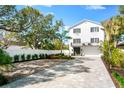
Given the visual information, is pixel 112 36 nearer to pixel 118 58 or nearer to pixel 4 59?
pixel 118 58

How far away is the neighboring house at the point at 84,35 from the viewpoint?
1200 inches

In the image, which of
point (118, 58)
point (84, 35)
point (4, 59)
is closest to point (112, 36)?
point (118, 58)

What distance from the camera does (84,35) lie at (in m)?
31.3

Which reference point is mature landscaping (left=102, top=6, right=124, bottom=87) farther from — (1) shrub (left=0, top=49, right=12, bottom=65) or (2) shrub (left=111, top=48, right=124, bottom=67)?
(1) shrub (left=0, top=49, right=12, bottom=65)

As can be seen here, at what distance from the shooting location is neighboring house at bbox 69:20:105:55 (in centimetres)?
3048

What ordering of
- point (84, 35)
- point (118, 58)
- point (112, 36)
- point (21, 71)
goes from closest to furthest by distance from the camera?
point (21, 71)
point (118, 58)
point (112, 36)
point (84, 35)

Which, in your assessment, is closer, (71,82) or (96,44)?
(71,82)

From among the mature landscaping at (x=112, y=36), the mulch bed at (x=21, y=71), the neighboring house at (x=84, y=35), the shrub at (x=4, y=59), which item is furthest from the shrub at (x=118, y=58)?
the neighboring house at (x=84, y=35)

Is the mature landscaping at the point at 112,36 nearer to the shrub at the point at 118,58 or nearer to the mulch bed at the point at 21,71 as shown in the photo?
the shrub at the point at 118,58

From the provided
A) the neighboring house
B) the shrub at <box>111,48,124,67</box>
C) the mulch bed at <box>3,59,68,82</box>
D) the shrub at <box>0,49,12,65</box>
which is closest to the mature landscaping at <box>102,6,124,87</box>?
the shrub at <box>111,48,124,67</box>
